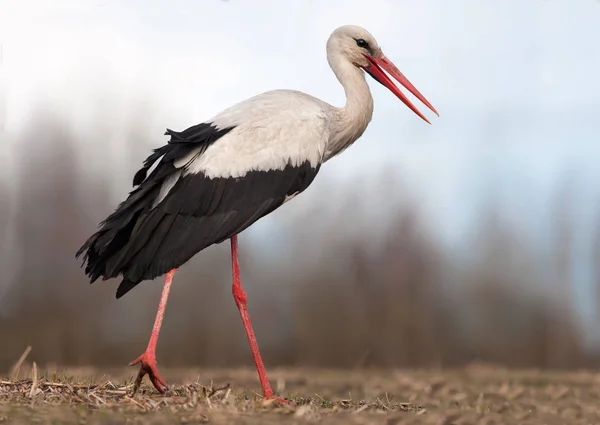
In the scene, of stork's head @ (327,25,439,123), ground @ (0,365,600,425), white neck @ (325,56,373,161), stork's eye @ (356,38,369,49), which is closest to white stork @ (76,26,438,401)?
white neck @ (325,56,373,161)

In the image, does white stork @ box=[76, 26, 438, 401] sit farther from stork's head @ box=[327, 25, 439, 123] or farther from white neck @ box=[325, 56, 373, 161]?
stork's head @ box=[327, 25, 439, 123]

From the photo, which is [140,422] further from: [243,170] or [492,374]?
[492,374]

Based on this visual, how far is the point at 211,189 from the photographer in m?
6.69

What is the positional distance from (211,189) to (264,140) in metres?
0.64

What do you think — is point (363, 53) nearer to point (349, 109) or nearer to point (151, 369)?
point (349, 109)

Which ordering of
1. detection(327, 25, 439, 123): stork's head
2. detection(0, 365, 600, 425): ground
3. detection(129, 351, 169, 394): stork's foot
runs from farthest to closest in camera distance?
detection(327, 25, 439, 123): stork's head
detection(129, 351, 169, 394): stork's foot
detection(0, 365, 600, 425): ground

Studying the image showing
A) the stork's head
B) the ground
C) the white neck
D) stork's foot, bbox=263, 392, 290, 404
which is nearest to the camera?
the ground

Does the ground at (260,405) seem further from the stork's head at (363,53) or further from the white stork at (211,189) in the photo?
the stork's head at (363,53)

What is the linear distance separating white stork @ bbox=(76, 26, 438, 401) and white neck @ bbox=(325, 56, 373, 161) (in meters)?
0.21

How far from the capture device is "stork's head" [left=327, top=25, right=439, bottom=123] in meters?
8.15

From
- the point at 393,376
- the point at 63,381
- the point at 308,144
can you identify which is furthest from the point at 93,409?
the point at 393,376

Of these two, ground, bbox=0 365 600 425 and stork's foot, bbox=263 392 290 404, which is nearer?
ground, bbox=0 365 600 425

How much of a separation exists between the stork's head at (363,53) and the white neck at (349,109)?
0.09m

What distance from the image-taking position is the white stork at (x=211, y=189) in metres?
6.41
